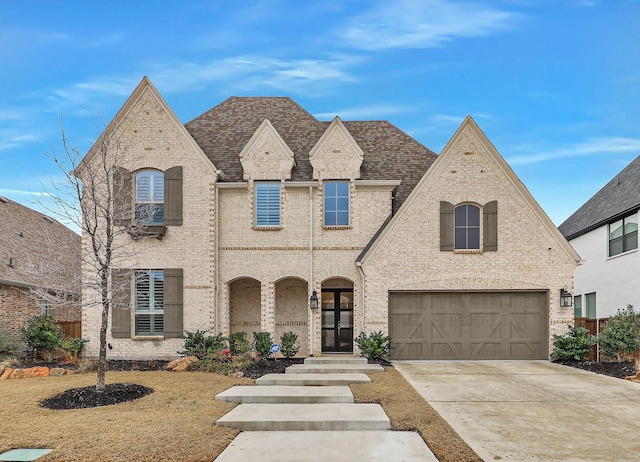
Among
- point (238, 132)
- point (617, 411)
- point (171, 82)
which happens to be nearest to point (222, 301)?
point (238, 132)

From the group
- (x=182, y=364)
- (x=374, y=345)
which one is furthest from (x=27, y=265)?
(x=374, y=345)

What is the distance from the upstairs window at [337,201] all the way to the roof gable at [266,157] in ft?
5.01

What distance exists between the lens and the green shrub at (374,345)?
14.5 metres

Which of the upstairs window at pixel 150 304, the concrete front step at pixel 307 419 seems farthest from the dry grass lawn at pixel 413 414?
the upstairs window at pixel 150 304

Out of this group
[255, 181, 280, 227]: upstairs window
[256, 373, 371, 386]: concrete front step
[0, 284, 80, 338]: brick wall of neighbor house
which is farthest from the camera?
[0, 284, 80, 338]: brick wall of neighbor house

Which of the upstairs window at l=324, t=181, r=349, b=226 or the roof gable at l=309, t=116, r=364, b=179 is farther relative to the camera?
the upstairs window at l=324, t=181, r=349, b=226

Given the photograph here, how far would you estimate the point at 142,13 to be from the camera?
40.1ft

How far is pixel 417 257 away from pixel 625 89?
461 inches

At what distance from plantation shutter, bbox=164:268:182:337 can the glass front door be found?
5025 millimetres

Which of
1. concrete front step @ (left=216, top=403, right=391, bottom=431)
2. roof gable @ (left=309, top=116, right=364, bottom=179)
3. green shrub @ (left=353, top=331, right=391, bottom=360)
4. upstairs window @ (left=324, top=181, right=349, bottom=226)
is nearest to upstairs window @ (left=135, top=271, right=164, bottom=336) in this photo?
upstairs window @ (left=324, top=181, right=349, bottom=226)

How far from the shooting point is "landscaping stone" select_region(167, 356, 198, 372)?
43.8 ft

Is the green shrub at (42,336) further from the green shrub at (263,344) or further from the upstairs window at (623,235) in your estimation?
the upstairs window at (623,235)

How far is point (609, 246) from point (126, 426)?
21529 millimetres

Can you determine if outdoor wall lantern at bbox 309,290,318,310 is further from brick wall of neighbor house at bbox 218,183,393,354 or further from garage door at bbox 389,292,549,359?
garage door at bbox 389,292,549,359
